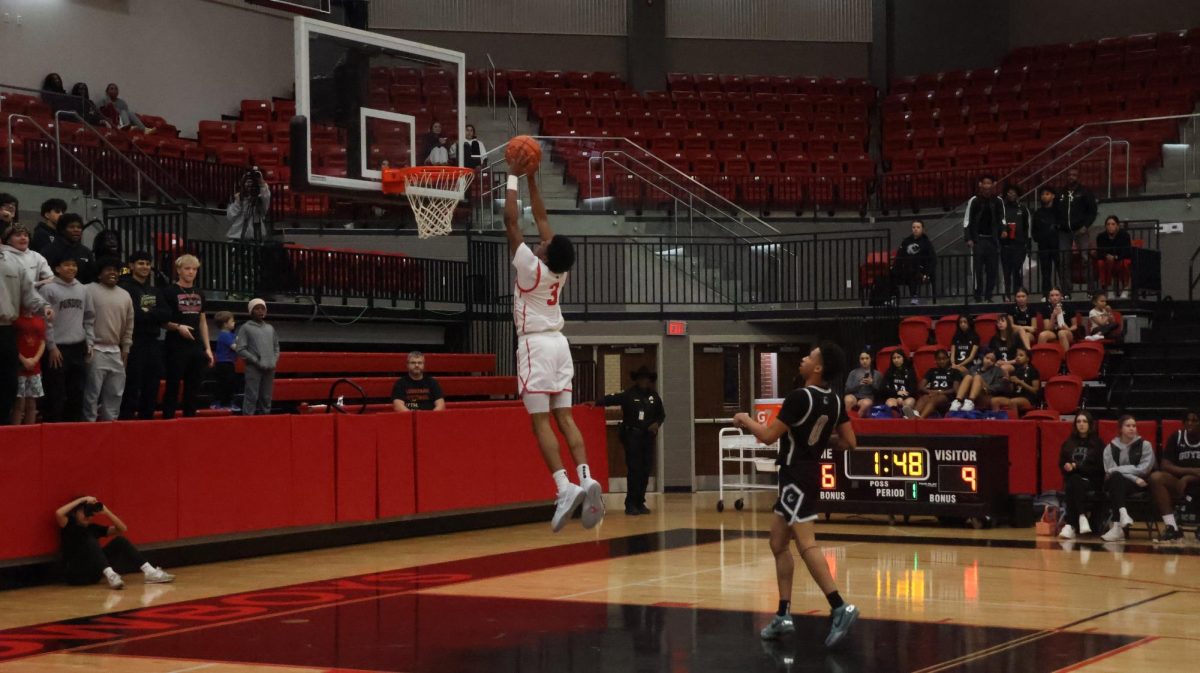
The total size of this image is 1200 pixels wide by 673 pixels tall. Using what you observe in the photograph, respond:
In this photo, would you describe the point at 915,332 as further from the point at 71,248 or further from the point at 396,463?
the point at 71,248

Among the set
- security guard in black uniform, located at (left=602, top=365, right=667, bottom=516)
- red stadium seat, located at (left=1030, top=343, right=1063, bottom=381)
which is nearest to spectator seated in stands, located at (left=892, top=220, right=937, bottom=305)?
red stadium seat, located at (left=1030, top=343, right=1063, bottom=381)

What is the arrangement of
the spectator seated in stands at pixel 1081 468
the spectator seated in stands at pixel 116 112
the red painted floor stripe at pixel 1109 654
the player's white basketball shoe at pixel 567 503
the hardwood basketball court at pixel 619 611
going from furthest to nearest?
1. the spectator seated in stands at pixel 116 112
2. the spectator seated in stands at pixel 1081 468
3. the player's white basketball shoe at pixel 567 503
4. the hardwood basketball court at pixel 619 611
5. the red painted floor stripe at pixel 1109 654

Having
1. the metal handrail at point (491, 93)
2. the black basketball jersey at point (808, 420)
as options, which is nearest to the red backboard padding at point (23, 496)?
the black basketball jersey at point (808, 420)

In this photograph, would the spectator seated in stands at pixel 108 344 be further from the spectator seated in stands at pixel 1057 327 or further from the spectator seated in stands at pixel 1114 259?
the spectator seated in stands at pixel 1114 259

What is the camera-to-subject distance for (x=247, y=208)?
66.8 ft

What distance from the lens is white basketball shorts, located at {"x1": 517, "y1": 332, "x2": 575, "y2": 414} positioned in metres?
9.94

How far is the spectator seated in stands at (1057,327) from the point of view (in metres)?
21.1

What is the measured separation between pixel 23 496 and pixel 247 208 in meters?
8.32

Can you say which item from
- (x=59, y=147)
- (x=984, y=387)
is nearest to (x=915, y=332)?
(x=984, y=387)

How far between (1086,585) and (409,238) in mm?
14411

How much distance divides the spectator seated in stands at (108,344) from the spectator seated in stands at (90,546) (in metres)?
1.10

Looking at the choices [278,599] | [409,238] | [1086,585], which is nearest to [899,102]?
[409,238]

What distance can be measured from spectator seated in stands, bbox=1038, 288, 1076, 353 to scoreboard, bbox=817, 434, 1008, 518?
3478 mm

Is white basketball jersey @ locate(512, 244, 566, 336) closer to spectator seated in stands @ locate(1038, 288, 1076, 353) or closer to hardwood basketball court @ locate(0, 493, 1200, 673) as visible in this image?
hardwood basketball court @ locate(0, 493, 1200, 673)
